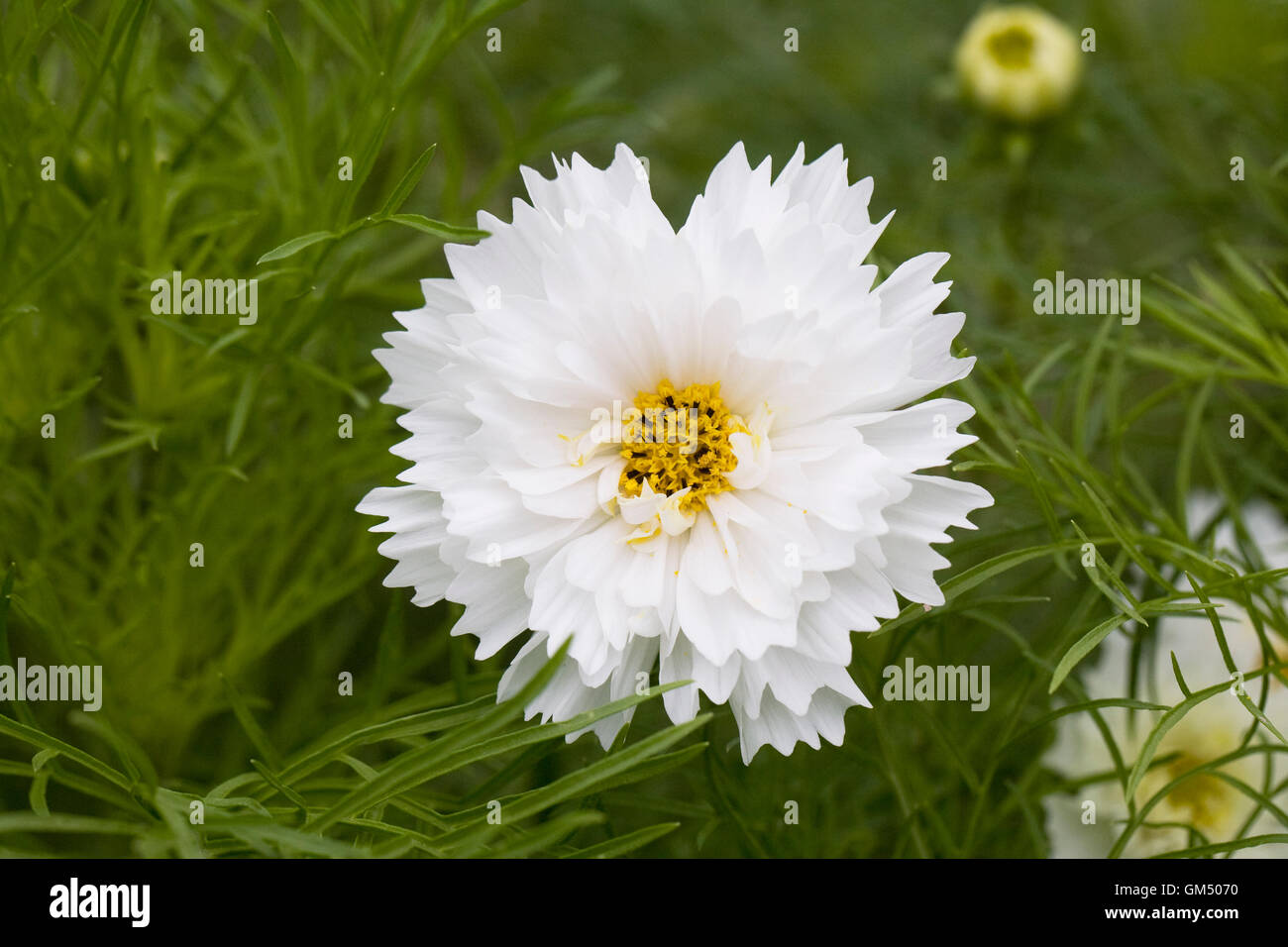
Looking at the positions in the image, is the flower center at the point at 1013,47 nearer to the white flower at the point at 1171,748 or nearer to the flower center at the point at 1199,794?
the white flower at the point at 1171,748

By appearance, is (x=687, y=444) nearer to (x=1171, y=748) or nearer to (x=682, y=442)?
(x=682, y=442)

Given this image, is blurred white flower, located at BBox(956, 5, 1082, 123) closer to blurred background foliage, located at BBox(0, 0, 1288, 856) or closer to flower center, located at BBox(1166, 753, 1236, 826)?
blurred background foliage, located at BBox(0, 0, 1288, 856)

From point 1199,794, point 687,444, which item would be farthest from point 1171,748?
point 687,444

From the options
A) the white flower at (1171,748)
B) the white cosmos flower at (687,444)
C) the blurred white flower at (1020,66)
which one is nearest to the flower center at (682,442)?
the white cosmos flower at (687,444)

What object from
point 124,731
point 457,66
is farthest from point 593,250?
point 457,66
